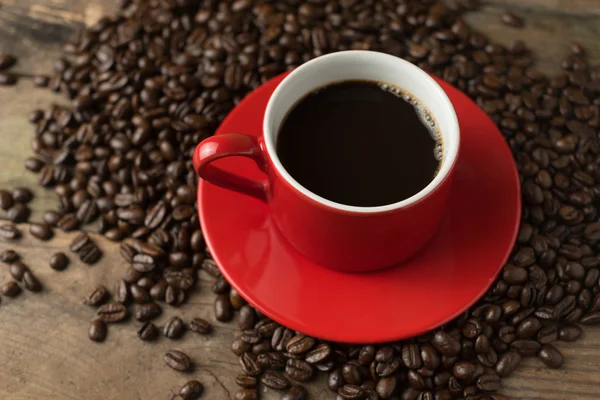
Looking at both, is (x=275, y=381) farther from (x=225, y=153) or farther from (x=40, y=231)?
(x=40, y=231)

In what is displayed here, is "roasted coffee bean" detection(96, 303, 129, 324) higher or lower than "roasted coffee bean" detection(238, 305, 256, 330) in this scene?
higher

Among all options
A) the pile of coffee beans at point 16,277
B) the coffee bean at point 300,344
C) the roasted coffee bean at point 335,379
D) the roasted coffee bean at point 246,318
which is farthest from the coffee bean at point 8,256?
the roasted coffee bean at point 335,379

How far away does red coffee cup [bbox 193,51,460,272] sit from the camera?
113cm

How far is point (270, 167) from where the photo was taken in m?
1.18

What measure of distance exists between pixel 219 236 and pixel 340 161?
0.32 meters

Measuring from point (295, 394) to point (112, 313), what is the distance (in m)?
0.48

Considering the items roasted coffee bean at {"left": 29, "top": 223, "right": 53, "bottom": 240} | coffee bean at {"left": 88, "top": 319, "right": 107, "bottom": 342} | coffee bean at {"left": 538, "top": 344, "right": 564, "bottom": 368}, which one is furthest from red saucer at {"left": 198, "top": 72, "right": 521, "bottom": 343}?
roasted coffee bean at {"left": 29, "top": 223, "right": 53, "bottom": 240}

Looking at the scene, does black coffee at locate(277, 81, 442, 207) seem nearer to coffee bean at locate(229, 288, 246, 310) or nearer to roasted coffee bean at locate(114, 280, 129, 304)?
coffee bean at locate(229, 288, 246, 310)

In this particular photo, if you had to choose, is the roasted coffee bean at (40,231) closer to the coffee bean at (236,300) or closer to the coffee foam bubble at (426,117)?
the coffee bean at (236,300)

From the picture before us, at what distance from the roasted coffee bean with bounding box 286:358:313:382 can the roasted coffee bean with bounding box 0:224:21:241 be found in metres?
0.78

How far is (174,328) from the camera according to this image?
4.82 feet

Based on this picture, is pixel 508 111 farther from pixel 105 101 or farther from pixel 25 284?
pixel 25 284

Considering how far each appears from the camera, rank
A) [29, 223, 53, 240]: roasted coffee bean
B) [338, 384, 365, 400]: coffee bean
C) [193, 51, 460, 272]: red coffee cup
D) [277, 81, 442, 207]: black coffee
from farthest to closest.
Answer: [29, 223, 53, 240]: roasted coffee bean
[338, 384, 365, 400]: coffee bean
[277, 81, 442, 207]: black coffee
[193, 51, 460, 272]: red coffee cup

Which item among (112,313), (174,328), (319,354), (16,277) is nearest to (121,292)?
(112,313)
